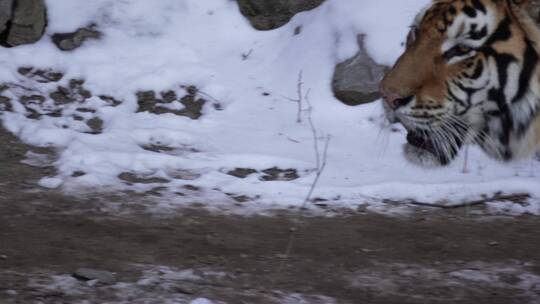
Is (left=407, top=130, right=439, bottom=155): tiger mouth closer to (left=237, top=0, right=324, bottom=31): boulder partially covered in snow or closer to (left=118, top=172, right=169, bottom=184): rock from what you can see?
(left=118, top=172, right=169, bottom=184): rock

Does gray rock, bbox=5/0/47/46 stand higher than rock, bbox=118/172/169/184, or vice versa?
gray rock, bbox=5/0/47/46

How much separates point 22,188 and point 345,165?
2.14 metres

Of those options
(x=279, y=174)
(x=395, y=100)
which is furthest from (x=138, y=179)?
(x=395, y=100)

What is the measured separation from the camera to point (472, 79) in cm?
375

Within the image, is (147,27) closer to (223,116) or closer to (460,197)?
(223,116)

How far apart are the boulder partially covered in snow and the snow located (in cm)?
9

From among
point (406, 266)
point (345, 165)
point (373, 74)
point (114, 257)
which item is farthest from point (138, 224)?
point (373, 74)

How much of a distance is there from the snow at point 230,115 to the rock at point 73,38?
0.06 metres

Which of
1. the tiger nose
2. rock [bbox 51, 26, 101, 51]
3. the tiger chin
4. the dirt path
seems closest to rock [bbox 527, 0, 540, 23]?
the tiger chin

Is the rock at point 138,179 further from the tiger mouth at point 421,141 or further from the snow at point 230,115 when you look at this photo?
the tiger mouth at point 421,141

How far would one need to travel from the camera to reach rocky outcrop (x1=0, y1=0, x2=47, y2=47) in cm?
743

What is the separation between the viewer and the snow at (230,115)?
18.7 feet

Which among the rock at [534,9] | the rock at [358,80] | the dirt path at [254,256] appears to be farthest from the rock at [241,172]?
the rock at [534,9]

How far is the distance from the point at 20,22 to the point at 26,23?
0.05m
